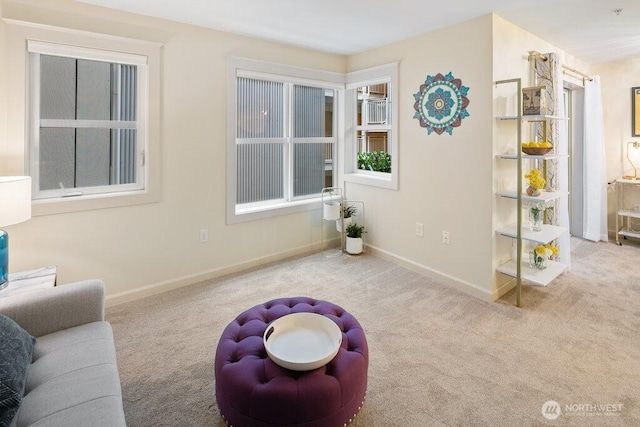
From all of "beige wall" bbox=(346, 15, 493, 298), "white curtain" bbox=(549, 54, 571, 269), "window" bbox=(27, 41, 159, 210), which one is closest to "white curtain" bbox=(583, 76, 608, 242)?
"white curtain" bbox=(549, 54, 571, 269)

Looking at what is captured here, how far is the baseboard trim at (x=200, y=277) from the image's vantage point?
10.1 feet

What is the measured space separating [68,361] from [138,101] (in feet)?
7.47

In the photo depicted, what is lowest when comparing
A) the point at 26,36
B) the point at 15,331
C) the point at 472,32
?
the point at 15,331

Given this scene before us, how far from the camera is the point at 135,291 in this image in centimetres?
312

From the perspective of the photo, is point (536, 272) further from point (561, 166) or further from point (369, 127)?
point (369, 127)

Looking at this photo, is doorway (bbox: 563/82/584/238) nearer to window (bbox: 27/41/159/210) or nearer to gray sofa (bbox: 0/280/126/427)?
window (bbox: 27/41/159/210)

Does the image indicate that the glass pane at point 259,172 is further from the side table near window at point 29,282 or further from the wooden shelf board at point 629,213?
the wooden shelf board at point 629,213

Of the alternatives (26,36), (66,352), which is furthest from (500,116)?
(26,36)

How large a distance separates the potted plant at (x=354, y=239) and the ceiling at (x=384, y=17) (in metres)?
2.09

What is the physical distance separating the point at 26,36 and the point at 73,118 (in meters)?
0.59

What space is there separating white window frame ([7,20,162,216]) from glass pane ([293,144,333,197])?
1714 mm

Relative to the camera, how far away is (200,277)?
3520 mm

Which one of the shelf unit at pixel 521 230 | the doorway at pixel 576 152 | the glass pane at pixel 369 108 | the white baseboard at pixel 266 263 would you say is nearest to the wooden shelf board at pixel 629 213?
the doorway at pixel 576 152

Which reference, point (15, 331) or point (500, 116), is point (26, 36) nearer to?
point (15, 331)
